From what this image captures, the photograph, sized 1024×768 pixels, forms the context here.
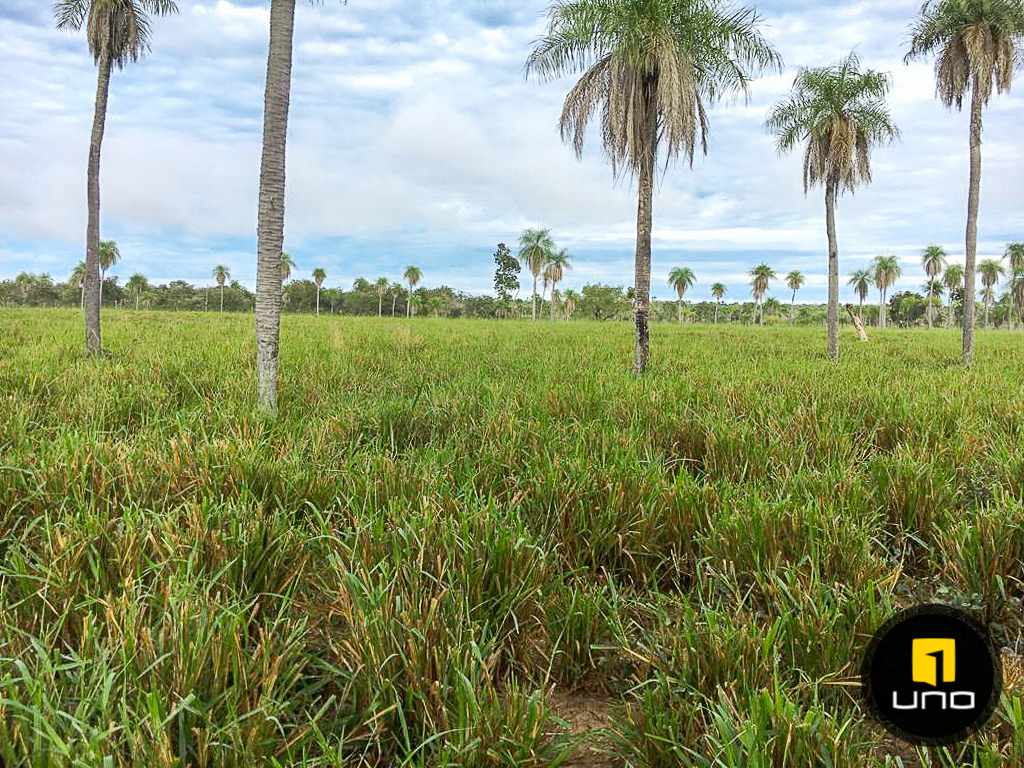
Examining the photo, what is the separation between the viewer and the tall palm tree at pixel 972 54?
14.9 metres

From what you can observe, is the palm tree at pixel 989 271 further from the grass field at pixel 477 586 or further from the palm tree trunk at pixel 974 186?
the grass field at pixel 477 586

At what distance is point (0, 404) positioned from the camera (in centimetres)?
529

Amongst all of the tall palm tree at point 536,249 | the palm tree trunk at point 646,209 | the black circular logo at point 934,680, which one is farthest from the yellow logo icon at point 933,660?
the tall palm tree at point 536,249

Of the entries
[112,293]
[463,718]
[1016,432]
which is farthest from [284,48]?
[112,293]

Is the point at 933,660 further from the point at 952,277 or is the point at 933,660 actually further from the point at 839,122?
the point at 952,277

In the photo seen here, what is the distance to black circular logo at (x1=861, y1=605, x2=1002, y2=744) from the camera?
66.1 inches

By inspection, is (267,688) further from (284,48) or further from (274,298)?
(284,48)

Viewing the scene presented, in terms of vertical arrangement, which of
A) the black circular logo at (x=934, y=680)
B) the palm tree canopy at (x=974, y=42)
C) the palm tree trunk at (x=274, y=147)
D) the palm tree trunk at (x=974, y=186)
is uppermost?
the palm tree canopy at (x=974, y=42)

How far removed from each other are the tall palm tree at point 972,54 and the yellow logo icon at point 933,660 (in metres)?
16.5

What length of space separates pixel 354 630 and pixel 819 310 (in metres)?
132

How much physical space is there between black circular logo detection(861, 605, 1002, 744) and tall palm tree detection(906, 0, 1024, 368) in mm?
16496

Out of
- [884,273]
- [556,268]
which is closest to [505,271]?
[556,268]

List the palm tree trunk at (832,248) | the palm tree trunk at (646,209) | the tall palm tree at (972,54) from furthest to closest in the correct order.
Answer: the palm tree trunk at (832,248) → the tall palm tree at (972,54) → the palm tree trunk at (646,209)

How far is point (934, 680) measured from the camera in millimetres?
1758
